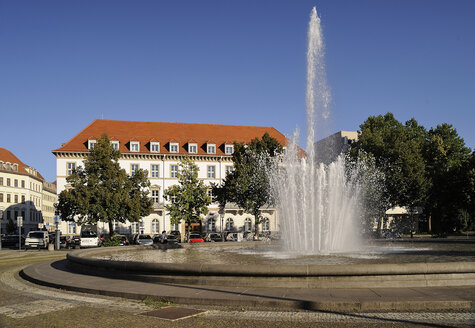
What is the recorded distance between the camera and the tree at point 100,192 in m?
44.6

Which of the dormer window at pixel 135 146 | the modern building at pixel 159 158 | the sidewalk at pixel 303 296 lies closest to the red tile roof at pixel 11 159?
the modern building at pixel 159 158

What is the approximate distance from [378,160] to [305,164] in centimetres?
3902

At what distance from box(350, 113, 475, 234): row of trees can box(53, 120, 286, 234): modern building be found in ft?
56.7

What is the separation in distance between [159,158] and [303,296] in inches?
2200

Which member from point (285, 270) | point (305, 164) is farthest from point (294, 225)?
point (285, 270)

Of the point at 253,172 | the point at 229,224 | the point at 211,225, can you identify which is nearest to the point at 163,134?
the point at 211,225

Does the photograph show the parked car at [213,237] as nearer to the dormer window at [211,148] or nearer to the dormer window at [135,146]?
the dormer window at [211,148]

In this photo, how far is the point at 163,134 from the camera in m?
69.3

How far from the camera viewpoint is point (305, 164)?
76.4 ft

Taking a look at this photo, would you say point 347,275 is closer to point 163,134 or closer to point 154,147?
point 154,147

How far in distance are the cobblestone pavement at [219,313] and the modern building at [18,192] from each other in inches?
3276

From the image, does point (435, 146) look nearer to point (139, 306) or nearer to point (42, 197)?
point (139, 306)

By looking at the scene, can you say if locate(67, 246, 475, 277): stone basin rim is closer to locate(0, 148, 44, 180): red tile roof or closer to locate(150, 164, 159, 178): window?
locate(150, 164, 159, 178): window

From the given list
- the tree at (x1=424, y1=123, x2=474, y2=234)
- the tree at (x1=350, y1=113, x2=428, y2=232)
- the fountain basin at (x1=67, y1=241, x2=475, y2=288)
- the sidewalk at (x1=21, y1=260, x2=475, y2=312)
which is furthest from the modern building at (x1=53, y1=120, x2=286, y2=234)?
the fountain basin at (x1=67, y1=241, x2=475, y2=288)
